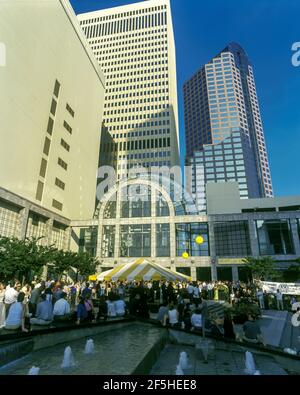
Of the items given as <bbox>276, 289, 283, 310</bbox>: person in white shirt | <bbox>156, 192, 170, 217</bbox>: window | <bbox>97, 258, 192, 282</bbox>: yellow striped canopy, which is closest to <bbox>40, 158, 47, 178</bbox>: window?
<bbox>156, 192, 170, 217</bbox>: window

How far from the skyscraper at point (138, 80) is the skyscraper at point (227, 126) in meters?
41.1

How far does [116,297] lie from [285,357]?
790 centimetres

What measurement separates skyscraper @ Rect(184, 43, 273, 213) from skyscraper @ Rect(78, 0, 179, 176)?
135ft

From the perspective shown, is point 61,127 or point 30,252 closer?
point 30,252

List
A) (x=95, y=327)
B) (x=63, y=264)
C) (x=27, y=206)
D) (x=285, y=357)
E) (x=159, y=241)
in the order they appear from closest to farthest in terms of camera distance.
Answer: (x=285, y=357) → (x=95, y=327) → (x=63, y=264) → (x=27, y=206) → (x=159, y=241)

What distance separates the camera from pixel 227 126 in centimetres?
13588

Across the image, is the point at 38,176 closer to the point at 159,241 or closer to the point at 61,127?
the point at 61,127

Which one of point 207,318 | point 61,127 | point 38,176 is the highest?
point 61,127

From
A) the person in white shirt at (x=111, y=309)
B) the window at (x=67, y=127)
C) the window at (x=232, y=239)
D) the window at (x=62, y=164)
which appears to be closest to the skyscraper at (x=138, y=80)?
the window at (x=67, y=127)

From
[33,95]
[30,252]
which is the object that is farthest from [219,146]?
[30,252]

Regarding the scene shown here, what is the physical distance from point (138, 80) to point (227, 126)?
214 ft

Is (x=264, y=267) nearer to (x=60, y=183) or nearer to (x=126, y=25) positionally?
(x=60, y=183)

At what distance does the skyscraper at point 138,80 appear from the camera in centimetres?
8519

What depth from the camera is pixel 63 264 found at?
99.4 feet
